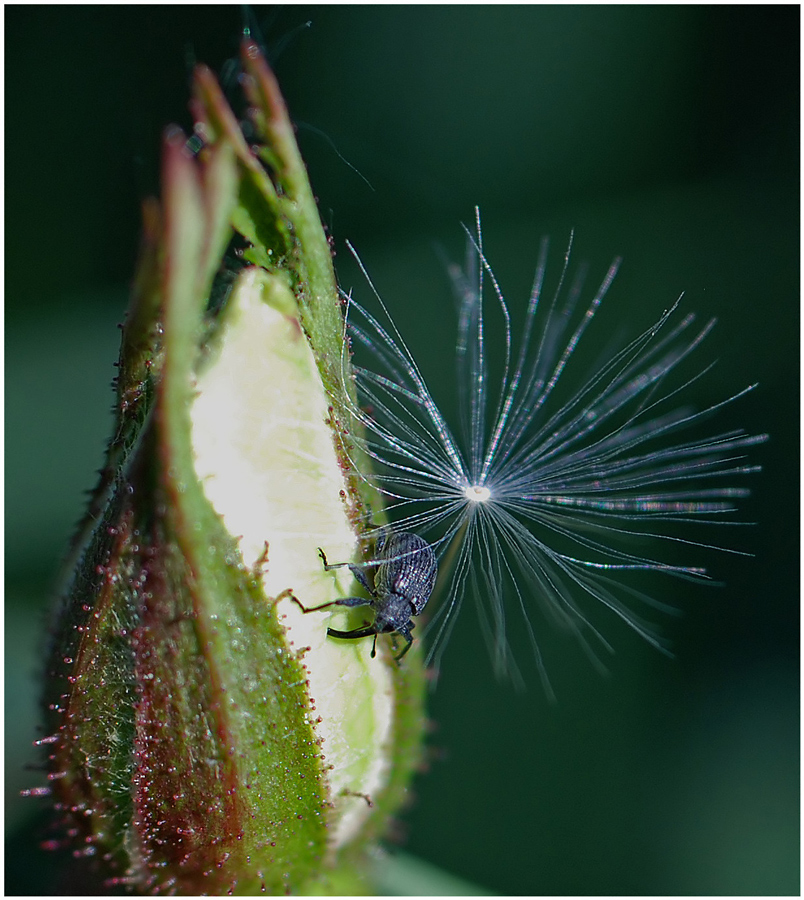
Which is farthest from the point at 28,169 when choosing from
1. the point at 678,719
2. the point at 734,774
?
the point at 734,774

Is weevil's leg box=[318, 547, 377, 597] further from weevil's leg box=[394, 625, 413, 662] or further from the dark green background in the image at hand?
the dark green background

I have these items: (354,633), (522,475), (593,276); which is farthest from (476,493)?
(593,276)

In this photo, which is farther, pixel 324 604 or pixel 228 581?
pixel 324 604

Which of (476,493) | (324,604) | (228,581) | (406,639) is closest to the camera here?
(228,581)

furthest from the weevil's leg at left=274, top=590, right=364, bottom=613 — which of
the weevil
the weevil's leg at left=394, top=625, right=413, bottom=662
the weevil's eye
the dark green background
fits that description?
the dark green background

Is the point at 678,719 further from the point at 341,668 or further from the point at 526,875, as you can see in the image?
the point at 341,668

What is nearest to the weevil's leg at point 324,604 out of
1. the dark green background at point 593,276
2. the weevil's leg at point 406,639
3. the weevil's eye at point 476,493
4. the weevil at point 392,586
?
the weevil at point 392,586

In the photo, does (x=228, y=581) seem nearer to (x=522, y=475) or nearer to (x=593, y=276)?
(x=522, y=475)

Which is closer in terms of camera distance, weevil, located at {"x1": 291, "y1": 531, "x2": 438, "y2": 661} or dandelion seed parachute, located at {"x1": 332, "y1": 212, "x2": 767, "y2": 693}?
weevil, located at {"x1": 291, "y1": 531, "x2": 438, "y2": 661}
